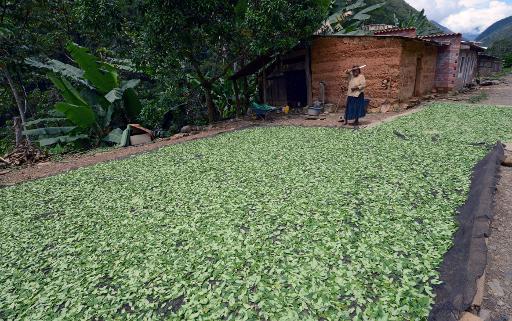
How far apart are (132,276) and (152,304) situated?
0.42 meters

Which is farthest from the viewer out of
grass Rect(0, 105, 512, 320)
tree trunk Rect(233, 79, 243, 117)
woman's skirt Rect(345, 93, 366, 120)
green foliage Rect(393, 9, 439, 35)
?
green foliage Rect(393, 9, 439, 35)

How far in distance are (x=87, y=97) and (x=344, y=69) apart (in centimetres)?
812

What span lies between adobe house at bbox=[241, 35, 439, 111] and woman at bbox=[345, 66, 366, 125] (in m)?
2.27

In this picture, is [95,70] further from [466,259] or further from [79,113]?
[466,259]

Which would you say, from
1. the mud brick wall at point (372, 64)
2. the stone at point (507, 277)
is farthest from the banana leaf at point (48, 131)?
the stone at point (507, 277)

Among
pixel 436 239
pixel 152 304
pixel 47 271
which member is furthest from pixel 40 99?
pixel 436 239

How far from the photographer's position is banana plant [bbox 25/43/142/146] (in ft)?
26.7

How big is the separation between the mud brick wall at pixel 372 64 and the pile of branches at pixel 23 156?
342 inches

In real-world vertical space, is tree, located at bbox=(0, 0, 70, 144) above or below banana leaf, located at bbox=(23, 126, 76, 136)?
above

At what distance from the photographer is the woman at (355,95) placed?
769 centimetres

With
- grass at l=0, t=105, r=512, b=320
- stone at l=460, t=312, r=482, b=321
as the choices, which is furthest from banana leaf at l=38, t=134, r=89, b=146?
stone at l=460, t=312, r=482, b=321

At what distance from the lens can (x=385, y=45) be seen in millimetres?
9383

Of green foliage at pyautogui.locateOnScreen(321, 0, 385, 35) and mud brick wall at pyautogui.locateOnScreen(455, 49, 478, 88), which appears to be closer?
green foliage at pyautogui.locateOnScreen(321, 0, 385, 35)

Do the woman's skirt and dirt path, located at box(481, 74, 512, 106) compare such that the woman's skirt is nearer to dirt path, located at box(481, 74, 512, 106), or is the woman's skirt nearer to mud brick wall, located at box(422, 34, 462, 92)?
dirt path, located at box(481, 74, 512, 106)
